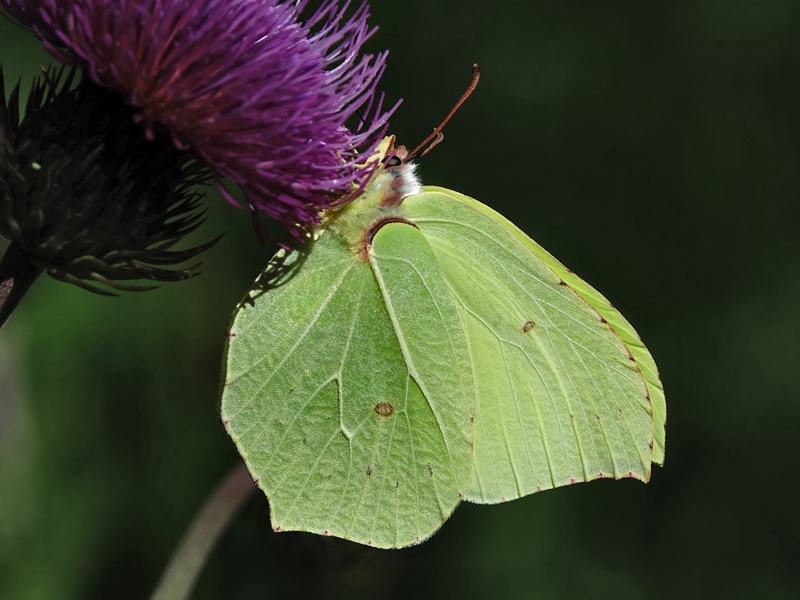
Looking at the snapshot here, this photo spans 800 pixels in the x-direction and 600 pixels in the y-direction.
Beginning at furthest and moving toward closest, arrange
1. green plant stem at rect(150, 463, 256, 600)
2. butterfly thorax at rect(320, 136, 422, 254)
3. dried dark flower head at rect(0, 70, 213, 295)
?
1. green plant stem at rect(150, 463, 256, 600)
2. butterfly thorax at rect(320, 136, 422, 254)
3. dried dark flower head at rect(0, 70, 213, 295)

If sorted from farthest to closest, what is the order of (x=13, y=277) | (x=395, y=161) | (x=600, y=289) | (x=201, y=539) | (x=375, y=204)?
1. (x=600, y=289)
2. (x=201, y=539)
3. (x=395, y=161)
4. (x=375, y=204)
5. (x=13, y=277)

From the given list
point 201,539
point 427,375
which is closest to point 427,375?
point 427,375

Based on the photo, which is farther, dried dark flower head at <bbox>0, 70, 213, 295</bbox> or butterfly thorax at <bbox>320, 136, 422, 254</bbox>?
butterfly thorax at <bbox>320, 136, 422, 254</bbox>

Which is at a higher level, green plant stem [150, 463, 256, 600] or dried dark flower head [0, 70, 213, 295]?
dried dark flower head [0, 70, 213, 295]

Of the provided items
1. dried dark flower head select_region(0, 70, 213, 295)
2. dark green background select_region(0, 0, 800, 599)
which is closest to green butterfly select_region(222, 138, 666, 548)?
dried dark flower head select_region(0, 70, 213, 295)

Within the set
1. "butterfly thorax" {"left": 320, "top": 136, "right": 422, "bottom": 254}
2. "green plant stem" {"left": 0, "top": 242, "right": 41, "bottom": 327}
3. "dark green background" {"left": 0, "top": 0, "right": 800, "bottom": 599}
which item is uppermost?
"green plant stem" {"left": 0, "top": 242, "right": 41, "bottom": 327}

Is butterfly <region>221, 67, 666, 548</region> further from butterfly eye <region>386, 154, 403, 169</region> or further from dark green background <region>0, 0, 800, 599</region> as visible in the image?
dark green background <region>0, 0, 800, 599</region>

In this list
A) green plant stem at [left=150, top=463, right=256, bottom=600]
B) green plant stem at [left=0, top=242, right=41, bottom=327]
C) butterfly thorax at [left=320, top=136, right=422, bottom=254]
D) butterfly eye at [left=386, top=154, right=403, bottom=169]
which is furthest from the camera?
green plant stem at [left=150, top=463, right=256, bottom=600]

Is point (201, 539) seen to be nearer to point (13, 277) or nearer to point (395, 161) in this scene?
point (13, 277)

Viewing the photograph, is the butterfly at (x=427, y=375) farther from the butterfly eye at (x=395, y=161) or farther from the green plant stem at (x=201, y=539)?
the green plant stem at (x=201, y=539)
